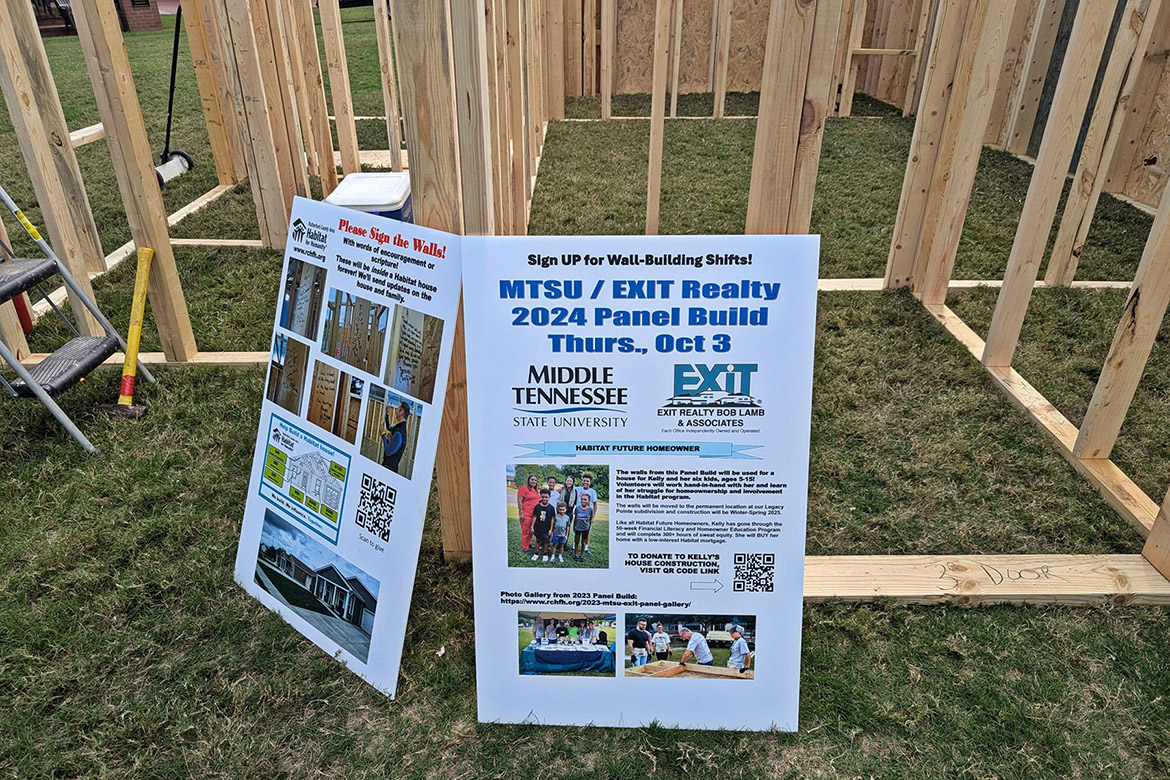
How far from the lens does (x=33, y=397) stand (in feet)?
10.7

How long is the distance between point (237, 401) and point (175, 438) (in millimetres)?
341

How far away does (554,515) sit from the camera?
1802 mm

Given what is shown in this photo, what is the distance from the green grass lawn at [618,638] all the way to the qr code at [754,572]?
424mm

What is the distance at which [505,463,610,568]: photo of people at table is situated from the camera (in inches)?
69.8

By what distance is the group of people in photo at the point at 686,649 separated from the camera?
183 cm

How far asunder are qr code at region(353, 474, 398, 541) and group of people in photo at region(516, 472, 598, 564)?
0.39m

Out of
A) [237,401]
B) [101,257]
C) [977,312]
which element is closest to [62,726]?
[237,401]

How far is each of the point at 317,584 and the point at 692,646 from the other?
1.13 meters

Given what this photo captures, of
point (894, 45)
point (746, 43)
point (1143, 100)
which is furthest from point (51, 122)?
point (894, 45)

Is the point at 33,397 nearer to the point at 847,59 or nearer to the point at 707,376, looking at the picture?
the point at 707,376

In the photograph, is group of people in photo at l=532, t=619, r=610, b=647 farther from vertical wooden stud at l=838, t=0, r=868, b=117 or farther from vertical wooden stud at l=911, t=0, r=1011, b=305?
vertical wooden stud at l=838, t=0, r=868, b=117

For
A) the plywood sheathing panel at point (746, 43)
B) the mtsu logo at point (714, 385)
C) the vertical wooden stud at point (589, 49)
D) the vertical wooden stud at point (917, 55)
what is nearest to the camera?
the mtsu logo at point (714, 385)

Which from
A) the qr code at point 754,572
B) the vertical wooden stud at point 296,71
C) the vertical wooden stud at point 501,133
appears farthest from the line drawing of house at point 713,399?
the vertical wooden stud at point 296,71

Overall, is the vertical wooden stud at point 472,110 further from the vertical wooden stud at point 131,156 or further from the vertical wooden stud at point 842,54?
the vertical wooden stud at point 842,54
